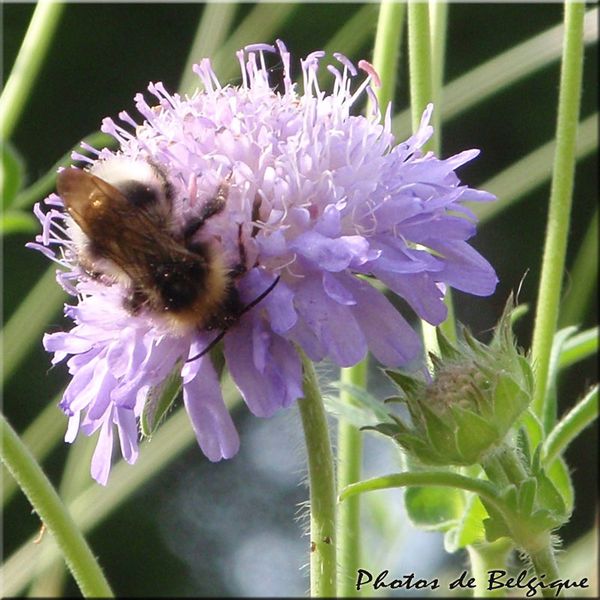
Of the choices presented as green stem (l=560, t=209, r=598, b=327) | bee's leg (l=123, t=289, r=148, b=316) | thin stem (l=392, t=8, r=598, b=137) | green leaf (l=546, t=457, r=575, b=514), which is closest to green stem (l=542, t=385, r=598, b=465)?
green leaf (l=546, t=457, r=575, b=514)

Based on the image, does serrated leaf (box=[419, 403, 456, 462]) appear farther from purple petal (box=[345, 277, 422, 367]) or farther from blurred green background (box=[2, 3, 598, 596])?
blurred green background (box=[2, 3, 598, 596])

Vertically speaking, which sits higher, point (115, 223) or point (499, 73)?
point (115, 223)

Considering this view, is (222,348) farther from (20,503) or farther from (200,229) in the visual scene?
(20,503)

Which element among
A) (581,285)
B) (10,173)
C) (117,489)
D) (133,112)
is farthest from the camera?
(133,112)

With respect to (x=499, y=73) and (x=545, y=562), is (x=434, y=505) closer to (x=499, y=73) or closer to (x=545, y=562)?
(x=545, y=562)

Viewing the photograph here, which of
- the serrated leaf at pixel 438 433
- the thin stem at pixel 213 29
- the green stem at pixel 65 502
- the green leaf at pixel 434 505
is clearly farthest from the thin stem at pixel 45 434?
the serrated leaf at pixel 438 433

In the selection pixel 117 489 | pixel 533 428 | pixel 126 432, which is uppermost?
pixel 126 432

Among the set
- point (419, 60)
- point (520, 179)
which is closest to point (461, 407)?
point (419, 60)
